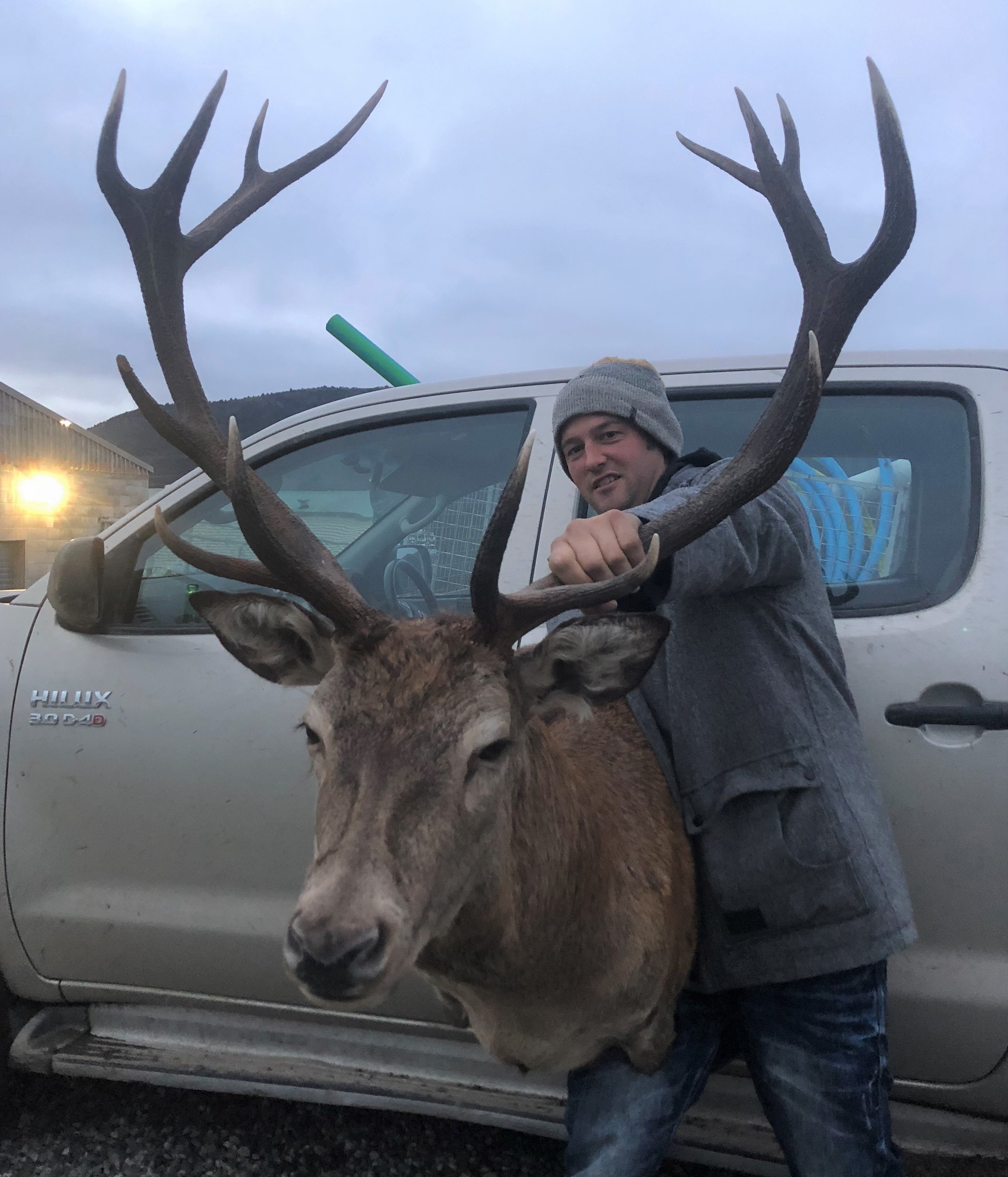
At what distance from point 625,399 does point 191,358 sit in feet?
4.06

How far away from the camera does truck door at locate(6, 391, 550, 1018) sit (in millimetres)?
2506

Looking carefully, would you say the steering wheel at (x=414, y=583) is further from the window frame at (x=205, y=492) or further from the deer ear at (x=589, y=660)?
the deer ear at (x=589, y=660)

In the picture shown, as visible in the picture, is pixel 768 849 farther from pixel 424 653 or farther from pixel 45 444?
pixel 45 444

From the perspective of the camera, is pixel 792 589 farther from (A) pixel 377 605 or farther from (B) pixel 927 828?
(A) pixel 377 605

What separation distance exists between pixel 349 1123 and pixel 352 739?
Answer: 192 centimetres

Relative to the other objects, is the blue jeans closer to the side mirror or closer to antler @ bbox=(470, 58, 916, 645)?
antler @ bbox=(470, 58, 916, 645)

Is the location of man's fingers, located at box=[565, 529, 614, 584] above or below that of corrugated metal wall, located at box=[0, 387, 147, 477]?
below

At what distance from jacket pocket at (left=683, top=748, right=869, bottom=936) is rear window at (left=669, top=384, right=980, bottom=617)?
2.15 ft

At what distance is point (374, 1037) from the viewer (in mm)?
2527

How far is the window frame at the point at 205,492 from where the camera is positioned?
2732 millimetres

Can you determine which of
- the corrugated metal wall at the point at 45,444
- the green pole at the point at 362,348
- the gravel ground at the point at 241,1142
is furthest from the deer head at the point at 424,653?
the corrugated metal wall at the point at 45,444

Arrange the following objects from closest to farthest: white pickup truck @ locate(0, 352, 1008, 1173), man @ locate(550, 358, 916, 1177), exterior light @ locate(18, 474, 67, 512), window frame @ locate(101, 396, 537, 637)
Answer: man @ locate(550, 358, 916, 1177) → white pickup truck @ locate(0, 352, 1008, 1173) → window frame @ locate(101, 396, 537, 637) → exterior light @ locate(18, 474, 67, 512)

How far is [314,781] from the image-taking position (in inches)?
94.6

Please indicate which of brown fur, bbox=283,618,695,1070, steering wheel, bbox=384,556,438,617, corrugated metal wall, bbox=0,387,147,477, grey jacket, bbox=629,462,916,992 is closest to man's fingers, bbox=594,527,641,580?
grey jacket, bbox=629,462,916,992
